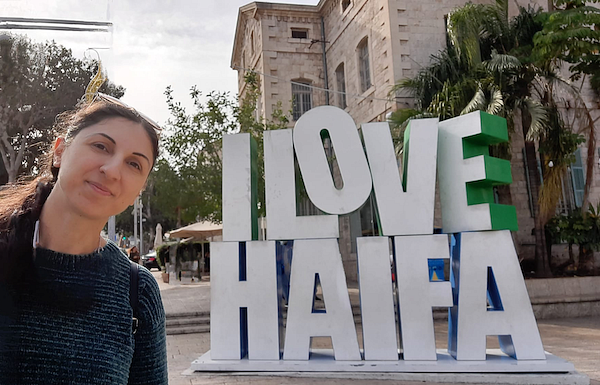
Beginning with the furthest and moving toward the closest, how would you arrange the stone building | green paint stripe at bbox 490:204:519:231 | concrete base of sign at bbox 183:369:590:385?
the stone building → green paint stripe at bbox 490:204:519:231 → concrete base of sign at bbox 183:369:590:385

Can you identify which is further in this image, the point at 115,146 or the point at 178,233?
the point at 178,233

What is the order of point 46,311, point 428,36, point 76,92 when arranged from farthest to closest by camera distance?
point 428,36, point 76,92, point 46,311

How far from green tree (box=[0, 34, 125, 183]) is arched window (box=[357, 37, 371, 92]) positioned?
14722 mm

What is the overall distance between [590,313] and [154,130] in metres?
11.3

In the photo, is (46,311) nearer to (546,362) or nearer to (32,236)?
(32,236)

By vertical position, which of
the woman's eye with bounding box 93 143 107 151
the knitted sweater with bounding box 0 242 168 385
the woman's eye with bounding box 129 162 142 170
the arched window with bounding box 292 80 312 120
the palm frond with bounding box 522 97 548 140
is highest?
the arched window with bounding box 292 80 312 120

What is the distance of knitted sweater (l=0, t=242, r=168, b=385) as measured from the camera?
3.21 ft

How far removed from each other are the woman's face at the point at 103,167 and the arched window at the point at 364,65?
15157 millimetres

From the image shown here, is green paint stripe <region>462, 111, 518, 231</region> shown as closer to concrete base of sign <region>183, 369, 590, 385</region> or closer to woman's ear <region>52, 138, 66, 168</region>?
concrete base of sign <region>183, 369, 590, 385</region>

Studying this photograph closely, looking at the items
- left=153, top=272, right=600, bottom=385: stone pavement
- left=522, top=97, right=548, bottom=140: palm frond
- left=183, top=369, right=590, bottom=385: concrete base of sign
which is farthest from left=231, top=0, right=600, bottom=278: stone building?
left=183, top=369, right=590, bottom=385: concrete base of sign

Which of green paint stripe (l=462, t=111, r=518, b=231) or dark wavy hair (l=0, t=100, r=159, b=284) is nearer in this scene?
dark wavy hair (l=0, t=100, r=159, b=284)

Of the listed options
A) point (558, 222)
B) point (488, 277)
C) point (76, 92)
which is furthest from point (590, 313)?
point (76, 92)

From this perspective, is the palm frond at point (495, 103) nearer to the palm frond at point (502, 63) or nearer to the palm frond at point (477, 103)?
the palm frond at point (477, 103)

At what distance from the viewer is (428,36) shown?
14.0 m
